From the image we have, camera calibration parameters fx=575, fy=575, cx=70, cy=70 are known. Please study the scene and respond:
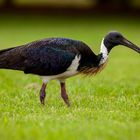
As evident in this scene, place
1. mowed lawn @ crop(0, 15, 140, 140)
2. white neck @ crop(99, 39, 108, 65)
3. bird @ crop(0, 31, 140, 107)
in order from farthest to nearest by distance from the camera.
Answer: white neck @ crop(99, 39, 108, 65), bird @ crop(0, 31, 140, 107), mowed lawn @ crop(0, 15, 140, 140)

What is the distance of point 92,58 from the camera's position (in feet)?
33.2

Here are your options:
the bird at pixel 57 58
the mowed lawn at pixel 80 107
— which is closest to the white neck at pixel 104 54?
the bird at pixel 57 58

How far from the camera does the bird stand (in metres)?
9.91

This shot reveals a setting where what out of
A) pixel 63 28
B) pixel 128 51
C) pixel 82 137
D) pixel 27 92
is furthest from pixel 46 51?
pixel 63 28

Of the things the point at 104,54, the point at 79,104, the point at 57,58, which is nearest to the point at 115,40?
the point at 104,54

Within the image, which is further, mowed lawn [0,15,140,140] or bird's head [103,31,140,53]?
bird's head [103,31,140,53]

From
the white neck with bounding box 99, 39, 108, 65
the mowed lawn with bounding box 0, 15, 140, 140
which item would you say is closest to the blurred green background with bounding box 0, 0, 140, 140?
the mowed lawn with bounding box 0, 15, 140, 140

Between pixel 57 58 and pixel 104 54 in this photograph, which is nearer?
pixel 57 58

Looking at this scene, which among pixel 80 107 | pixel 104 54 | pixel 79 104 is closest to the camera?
pixel 80 107

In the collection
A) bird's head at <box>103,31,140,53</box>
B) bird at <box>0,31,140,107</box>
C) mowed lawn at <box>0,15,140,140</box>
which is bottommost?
mowed lawn at <box>0,15,140,140</box>

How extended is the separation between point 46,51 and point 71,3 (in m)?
25.2

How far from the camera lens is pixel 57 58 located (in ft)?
32.7

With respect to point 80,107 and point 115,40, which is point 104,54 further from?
point 80,107

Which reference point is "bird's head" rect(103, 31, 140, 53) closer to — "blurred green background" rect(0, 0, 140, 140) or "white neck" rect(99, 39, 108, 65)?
"white neck" rect(99, 39, 108, 65)
